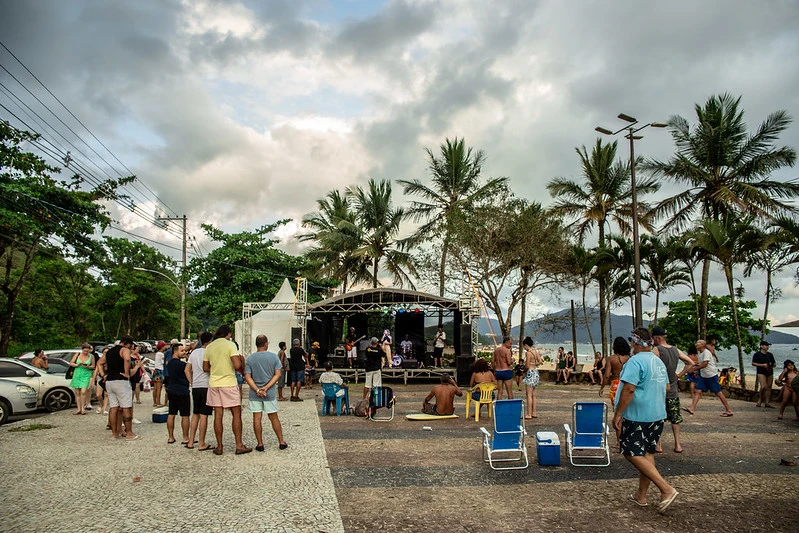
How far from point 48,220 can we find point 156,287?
77.2ft

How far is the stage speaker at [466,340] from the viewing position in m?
19.1

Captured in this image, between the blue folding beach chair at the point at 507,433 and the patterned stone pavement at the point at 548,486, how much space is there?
26cm

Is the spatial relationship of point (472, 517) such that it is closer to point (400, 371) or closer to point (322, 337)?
point (400, 371)

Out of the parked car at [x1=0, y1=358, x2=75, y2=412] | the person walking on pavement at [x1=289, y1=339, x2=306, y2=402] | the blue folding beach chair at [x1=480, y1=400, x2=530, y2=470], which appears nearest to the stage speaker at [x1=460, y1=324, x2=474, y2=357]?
the person walking on pavement at [x1=289, y1=339, x2=306, y2=402]

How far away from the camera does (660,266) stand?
26.6 metres

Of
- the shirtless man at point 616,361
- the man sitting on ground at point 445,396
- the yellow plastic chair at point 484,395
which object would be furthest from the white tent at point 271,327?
the shirtless man at point 616,361

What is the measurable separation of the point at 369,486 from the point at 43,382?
32.7 ft

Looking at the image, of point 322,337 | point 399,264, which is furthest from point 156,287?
point 322,337

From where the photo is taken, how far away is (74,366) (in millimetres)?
11367

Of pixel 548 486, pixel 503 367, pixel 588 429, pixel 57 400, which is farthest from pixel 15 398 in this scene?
pixel 588 429

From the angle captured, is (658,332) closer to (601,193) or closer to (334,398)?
(334,398)

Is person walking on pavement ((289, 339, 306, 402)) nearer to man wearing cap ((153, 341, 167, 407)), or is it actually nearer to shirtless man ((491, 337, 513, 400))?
man wearing cap ((153, 341, 167, 407))

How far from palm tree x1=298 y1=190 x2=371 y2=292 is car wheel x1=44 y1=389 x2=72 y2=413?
66.6 feet

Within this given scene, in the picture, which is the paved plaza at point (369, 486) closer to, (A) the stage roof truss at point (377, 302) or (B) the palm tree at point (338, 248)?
(A) the stage roof truss at point (377, 302)
